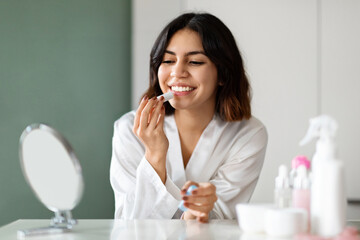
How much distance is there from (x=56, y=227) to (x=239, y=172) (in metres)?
0.66

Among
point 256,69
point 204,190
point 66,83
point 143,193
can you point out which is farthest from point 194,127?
point 256,69

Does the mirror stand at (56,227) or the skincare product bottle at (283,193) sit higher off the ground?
the skincare product bottle at (283,193)

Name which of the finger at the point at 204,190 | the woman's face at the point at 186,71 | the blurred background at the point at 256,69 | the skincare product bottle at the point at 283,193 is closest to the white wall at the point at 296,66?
the blurred background at the point at 256,69

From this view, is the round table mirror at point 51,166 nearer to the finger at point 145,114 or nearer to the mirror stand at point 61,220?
the mirror stand at point 61,220

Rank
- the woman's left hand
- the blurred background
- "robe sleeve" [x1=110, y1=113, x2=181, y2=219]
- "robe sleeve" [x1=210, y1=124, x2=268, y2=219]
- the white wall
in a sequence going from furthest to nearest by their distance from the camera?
the white wall → the blurred background → "robe sleeve" [x1=210, y1=124, x2=268, y2=219] → "robe sleeve" [x1=110, y1=113, x2=181, y2=219] → the woman's left hand

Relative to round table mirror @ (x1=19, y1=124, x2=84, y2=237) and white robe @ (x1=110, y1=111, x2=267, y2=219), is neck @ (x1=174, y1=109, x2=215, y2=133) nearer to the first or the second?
white robe @ (x1=110, y1=111, x2=267, y2=219)

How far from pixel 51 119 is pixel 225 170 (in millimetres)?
862

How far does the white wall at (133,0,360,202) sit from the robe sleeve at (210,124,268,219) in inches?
36.8

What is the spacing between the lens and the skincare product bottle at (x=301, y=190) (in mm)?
990

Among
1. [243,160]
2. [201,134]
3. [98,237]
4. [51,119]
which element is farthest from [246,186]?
[51,119]

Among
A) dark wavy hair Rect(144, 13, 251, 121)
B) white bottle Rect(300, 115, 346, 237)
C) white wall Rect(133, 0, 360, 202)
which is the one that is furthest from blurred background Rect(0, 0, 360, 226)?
white bottle Rect(300, 115, 346, 237)

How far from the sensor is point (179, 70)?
1.56 m

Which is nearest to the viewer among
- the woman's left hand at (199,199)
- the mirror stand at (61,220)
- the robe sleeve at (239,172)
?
the mirror stand at (61,220)

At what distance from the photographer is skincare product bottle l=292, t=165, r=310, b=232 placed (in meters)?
0.99
